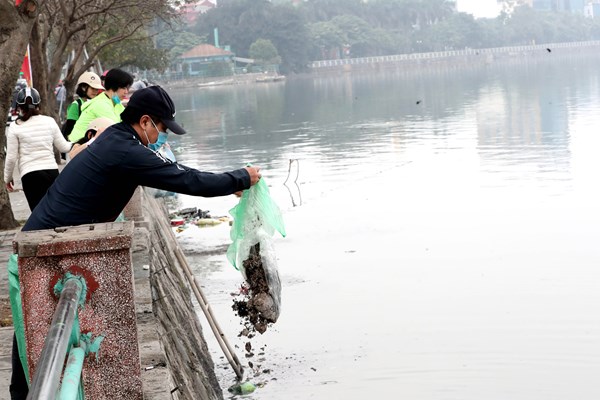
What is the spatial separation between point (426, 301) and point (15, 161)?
5.47 metres

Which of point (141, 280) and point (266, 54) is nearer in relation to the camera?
point (141, 280)

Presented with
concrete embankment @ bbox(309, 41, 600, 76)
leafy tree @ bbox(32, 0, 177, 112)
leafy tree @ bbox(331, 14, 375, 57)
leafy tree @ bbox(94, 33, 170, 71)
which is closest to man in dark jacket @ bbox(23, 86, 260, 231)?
leafy tree @ bbox(32, 0, 177, 112)

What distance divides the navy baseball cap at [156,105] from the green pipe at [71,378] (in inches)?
52.5

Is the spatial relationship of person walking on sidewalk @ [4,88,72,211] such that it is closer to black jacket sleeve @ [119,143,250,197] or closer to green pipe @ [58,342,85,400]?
→ black jacket sleeve @ [119,143,250,197]

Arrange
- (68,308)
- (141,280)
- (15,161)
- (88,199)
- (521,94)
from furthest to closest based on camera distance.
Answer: (521,94)
(15,161)
(141,280)
(88,199)
(68,308)

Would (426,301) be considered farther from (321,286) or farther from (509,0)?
(509,0)

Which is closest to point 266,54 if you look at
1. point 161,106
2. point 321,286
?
point 321,286

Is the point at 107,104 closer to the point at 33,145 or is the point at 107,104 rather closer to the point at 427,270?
the point at 33,145

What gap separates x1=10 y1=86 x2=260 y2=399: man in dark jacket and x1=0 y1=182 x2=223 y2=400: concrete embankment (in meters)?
0.22

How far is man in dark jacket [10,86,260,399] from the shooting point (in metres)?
3.95

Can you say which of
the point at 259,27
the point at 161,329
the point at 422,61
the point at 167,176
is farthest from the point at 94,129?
the point at 422,61

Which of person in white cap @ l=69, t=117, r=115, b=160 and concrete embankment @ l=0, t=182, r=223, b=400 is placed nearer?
concrete embankment @ l=0, t=182, r=223, b=400

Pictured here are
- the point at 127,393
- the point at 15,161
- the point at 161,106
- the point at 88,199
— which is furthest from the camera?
the point at 15,161

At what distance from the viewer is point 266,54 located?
130m
